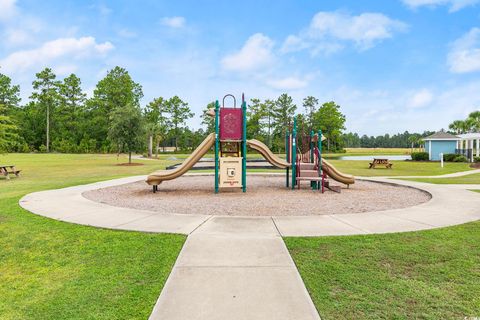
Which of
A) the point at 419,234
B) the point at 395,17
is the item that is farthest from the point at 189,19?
the point at 419,234

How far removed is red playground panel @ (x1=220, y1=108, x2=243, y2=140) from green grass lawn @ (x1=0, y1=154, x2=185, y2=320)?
5.56 meters

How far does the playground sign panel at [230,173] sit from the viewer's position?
10055 mm

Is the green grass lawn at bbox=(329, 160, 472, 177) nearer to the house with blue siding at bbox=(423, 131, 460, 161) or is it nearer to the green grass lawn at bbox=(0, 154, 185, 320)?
the house with blue siding at bbox=(423, 131, 460, 161)

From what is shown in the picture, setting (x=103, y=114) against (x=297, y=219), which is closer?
(x=297, y=219)

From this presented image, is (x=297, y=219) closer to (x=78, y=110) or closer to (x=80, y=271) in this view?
(x=80, y=271)

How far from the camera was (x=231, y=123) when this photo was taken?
393 inches

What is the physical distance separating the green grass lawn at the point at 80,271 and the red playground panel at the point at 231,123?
18.2 feet

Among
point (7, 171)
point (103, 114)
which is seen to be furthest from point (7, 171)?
point (103, 114)

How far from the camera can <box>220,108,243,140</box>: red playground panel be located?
991 centimetres

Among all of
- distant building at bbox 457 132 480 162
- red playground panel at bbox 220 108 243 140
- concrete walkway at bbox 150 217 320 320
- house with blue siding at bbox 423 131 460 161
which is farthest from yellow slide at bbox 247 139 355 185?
house with blue siding at bbox 423 131 460 161

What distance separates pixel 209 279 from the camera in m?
3.19

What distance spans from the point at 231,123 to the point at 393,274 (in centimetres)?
733

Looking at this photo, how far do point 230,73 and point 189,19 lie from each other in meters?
17.4

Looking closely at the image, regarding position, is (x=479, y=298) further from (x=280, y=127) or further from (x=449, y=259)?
(x=280, y=127)
